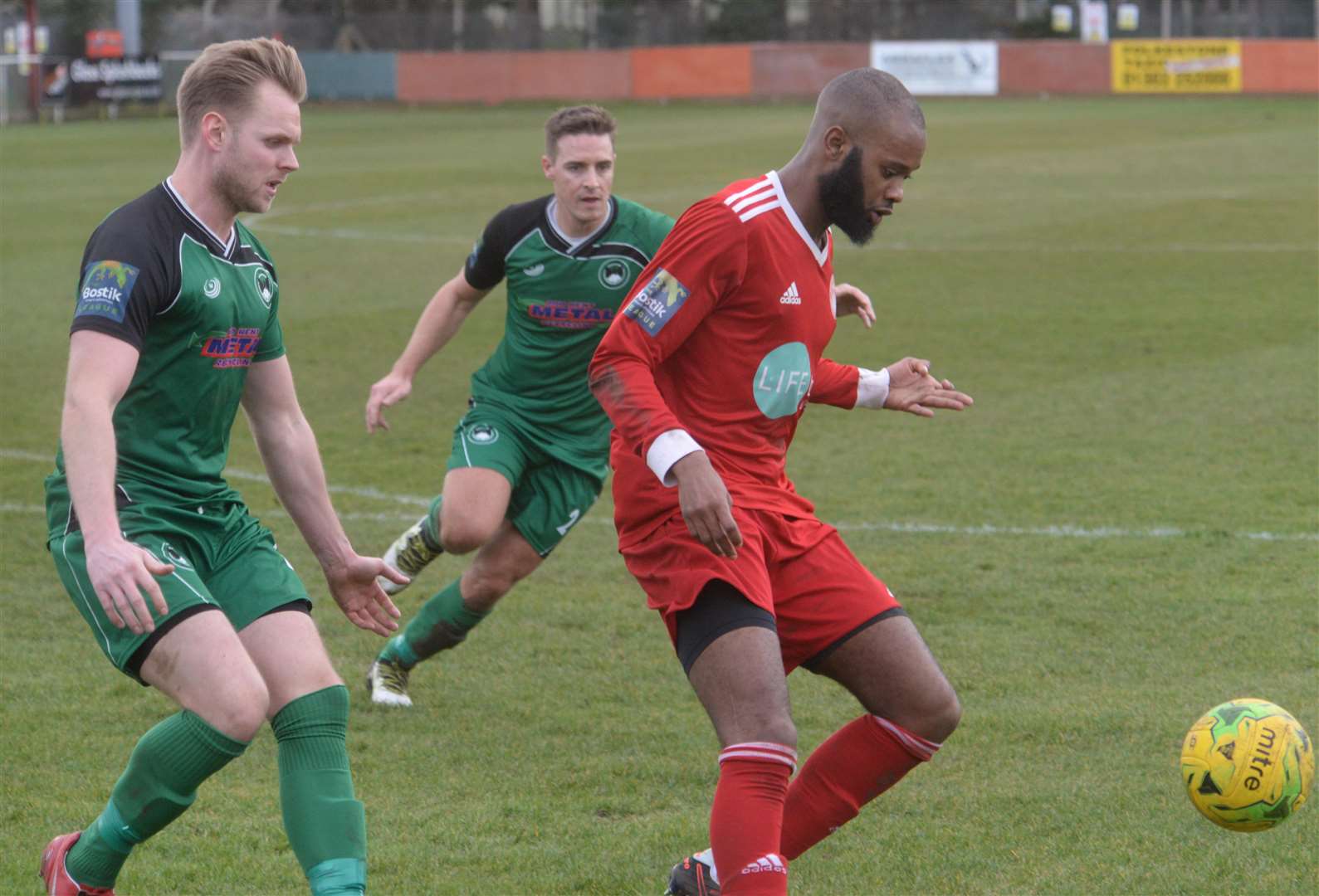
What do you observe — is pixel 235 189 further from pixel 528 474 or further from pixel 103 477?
pixel 528 474

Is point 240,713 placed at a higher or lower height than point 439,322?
lower

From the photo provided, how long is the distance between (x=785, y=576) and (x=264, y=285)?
4.71 feet

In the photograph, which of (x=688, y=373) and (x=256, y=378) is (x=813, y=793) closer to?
(x=688, y=373)

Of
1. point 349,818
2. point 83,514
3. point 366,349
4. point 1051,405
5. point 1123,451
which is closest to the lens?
point 83,514

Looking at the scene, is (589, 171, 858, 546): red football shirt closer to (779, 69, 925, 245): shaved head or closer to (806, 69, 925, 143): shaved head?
(779, 69, 925, 245): shaved head

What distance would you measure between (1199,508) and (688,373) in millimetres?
5099

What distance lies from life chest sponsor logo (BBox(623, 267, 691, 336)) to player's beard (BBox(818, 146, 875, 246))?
1.45 feet

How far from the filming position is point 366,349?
13.6 m

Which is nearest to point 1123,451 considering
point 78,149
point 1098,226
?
point 1098,226

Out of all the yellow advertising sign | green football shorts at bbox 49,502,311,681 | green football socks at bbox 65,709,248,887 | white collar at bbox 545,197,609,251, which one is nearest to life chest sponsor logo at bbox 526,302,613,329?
white collar at bbox 545,197,609,251

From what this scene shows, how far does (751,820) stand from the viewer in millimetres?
3918

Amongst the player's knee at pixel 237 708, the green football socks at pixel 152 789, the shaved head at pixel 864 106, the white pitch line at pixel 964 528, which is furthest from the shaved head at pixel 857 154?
the white pitch line at pixel 964 528

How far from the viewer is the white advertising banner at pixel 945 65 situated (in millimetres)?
45906

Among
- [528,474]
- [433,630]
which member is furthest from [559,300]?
[433,630]
